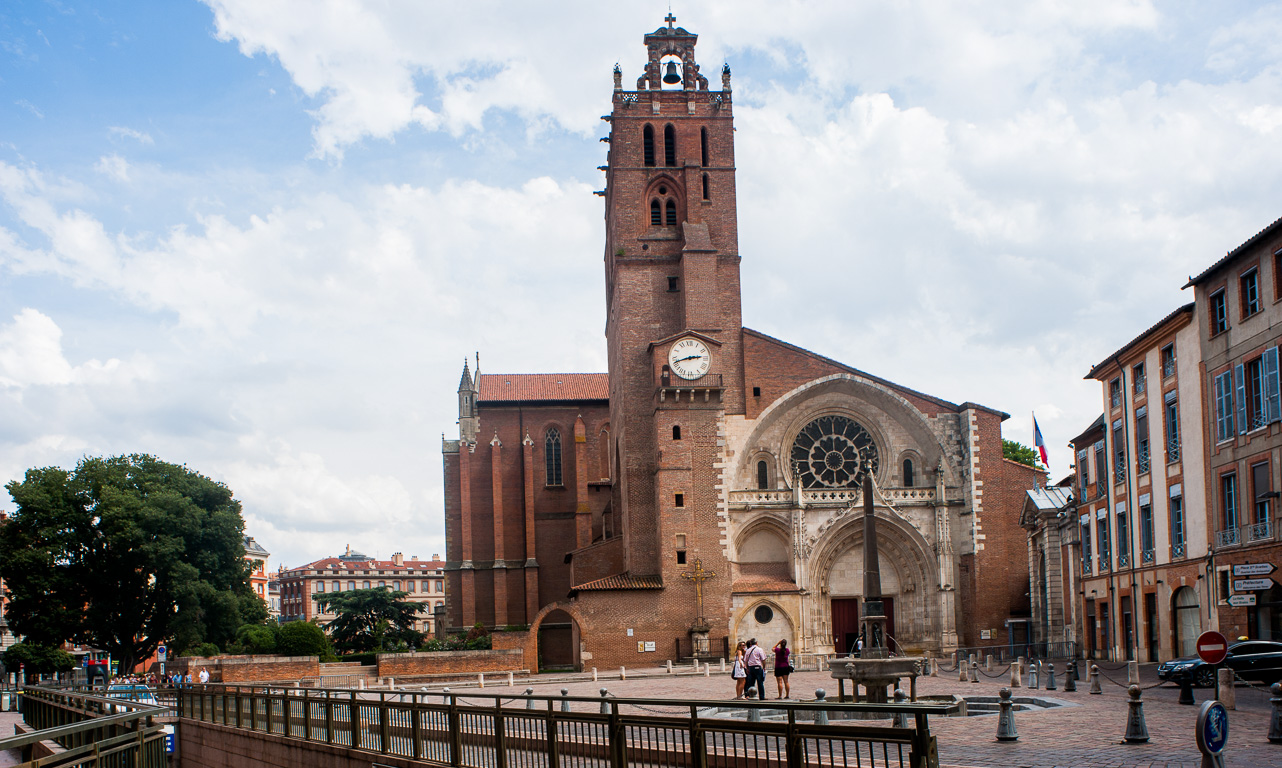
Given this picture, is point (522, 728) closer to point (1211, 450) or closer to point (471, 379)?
point (1211, 450)

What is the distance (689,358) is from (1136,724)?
3487 centimetres

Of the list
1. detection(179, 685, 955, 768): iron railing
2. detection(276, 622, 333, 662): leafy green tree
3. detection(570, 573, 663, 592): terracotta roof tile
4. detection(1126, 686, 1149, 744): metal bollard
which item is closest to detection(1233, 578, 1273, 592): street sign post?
detection(1126, 686, 1149, 744): metal bollard

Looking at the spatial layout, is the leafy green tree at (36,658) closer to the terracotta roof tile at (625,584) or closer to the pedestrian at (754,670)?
the terracotta roof tile at (625,584)

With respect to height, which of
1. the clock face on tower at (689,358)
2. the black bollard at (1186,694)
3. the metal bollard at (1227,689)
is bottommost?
the black bollard at (1186,694)

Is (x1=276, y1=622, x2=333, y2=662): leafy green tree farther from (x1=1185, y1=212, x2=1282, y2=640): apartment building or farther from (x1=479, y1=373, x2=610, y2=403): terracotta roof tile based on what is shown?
(x1=1185, y1=212, x2=1282, y2=640): apartment building

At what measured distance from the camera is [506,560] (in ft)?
210

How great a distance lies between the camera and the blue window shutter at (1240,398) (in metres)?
29.0

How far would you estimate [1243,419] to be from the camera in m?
29.0

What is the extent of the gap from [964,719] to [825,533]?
96.2 ft

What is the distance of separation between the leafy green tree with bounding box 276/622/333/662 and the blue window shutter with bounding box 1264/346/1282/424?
131 ft

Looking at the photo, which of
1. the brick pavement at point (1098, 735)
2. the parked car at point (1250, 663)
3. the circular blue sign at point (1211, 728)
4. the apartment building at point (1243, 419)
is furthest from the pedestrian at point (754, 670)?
the circular blue sign at point (1211, 728)

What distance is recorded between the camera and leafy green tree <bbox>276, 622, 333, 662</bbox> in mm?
51281

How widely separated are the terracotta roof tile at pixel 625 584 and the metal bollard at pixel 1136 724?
33.0 metres

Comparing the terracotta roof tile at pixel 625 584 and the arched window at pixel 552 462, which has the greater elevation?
the arched window at pixel 552 462
